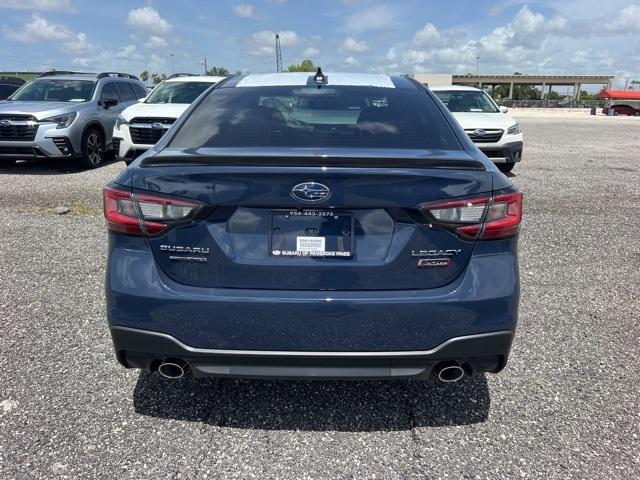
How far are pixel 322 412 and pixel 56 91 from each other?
1091 centimetres

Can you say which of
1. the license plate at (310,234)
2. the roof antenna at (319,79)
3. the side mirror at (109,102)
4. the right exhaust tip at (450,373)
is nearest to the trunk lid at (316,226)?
the license plate at (310,234)

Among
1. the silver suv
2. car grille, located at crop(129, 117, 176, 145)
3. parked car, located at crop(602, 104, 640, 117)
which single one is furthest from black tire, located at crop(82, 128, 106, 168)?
parked car, located at crop(602, 104, 640, 117)

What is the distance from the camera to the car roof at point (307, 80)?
3.36 meters

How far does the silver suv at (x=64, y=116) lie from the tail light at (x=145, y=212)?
858cm

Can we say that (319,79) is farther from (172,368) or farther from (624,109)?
(624,109)

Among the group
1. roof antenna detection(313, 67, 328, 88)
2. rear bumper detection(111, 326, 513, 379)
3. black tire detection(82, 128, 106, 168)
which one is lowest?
rear bumper detection(111, 326, 513, 379)

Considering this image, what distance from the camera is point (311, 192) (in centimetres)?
214

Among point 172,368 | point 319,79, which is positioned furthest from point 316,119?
point 172,368

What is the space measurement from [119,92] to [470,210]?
11.7 meters

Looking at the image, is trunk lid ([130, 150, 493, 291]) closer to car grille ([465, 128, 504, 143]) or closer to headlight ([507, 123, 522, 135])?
car grille ([465, 128, 504, 143])

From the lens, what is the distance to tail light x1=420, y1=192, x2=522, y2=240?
2.17 meters

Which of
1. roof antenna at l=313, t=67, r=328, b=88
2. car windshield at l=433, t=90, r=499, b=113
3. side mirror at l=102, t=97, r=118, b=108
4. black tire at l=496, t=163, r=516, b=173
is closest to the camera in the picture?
roof antenna at l=313, t=67, r=328, b=88

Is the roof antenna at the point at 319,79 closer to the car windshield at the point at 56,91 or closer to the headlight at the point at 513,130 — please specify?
the headlight at the point at 513,130

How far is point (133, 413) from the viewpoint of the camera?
2709 millimetres
